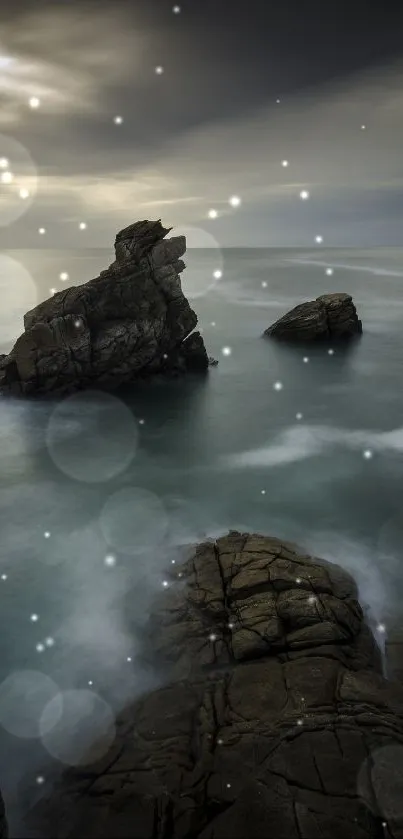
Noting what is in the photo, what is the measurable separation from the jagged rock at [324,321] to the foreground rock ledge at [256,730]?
→ 47030 millimetres

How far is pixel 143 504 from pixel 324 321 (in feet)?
135

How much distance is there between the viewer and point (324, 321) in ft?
199

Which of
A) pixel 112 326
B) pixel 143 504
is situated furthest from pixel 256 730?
pixel 112 326

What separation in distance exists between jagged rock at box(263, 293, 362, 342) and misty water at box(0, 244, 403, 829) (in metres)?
7.71

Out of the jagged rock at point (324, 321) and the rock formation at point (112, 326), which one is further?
the jagged rock at point (324, 321)

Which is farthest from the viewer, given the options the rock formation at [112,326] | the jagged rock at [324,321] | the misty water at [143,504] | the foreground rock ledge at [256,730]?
the jagged rock at [324,321]

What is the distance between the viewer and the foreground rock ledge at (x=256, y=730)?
1069 cm

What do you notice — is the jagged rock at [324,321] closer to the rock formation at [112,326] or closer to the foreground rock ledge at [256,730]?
the rock formation at [112,326]

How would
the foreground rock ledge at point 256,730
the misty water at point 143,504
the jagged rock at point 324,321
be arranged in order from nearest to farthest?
1. the foreground rock ledge at point 256,730
2. the misty water at point 143,504
3. the jagged rock at point 324,321

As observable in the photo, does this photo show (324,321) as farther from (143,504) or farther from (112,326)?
(143,504)

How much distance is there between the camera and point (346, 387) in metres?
47.3

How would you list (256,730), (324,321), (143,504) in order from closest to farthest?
(256,730)
(143,504)
(324,321)

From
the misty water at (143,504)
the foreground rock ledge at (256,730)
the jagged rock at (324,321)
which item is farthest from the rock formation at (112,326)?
the foreground rock ledge at (256,730)

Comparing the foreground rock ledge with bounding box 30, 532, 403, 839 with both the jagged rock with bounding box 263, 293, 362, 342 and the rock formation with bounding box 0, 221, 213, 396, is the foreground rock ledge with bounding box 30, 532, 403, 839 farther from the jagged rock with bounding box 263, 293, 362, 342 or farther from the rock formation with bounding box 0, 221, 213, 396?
the jagged rock with bounding box 263, 293, 362, 342
